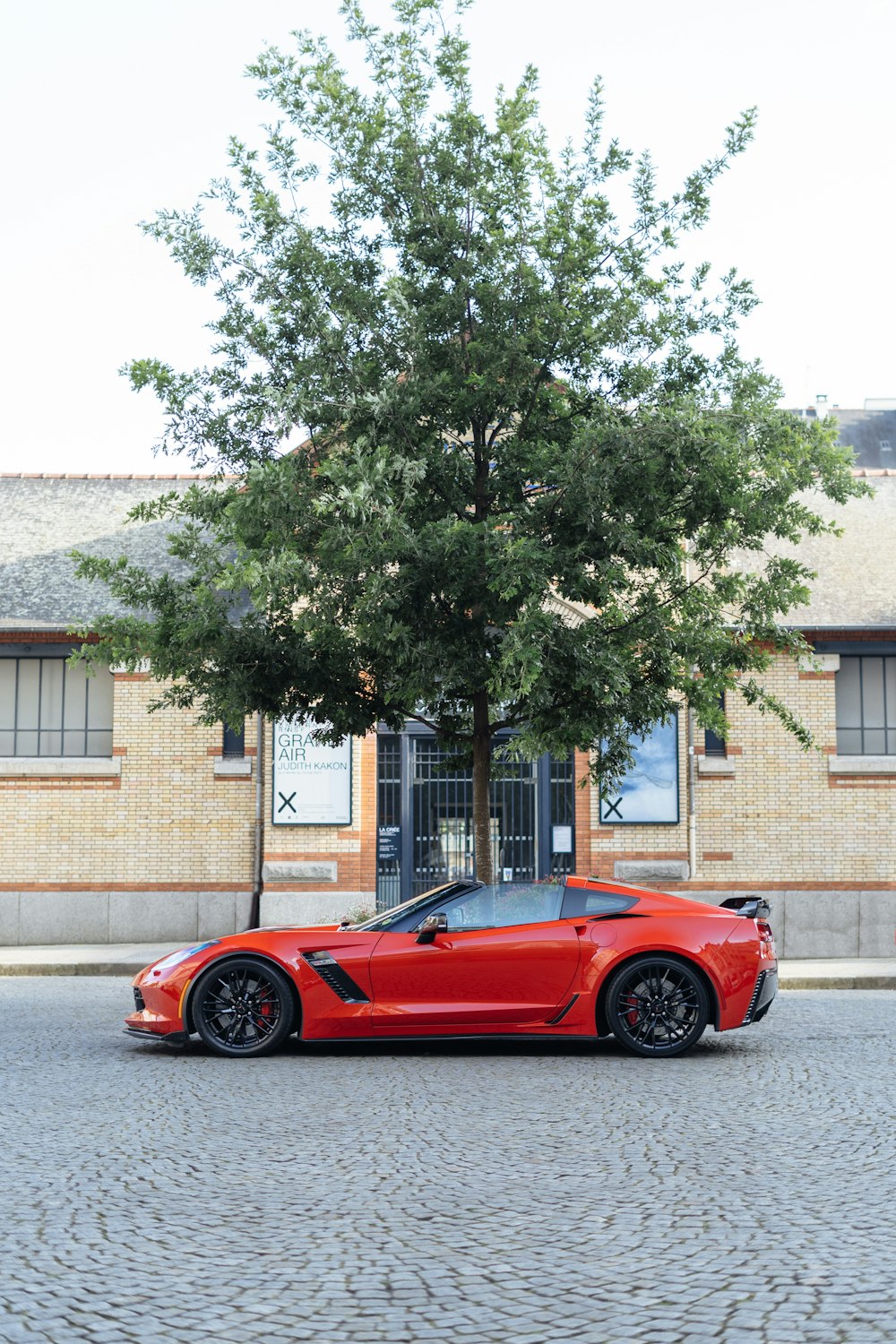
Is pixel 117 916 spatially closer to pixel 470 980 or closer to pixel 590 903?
pixel 470 980

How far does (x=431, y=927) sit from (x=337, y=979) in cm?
71

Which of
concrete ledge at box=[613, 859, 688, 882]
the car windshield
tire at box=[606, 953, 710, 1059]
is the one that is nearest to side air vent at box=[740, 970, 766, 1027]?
tire at box=[606, 953, 710, 1059]

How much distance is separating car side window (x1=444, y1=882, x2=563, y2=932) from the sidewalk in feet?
22.4

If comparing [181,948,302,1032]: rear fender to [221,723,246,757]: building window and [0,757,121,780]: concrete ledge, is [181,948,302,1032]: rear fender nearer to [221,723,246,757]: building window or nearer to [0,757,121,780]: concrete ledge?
[221,723,246,757]: building window

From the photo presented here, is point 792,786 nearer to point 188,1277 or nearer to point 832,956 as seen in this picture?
point 832,956

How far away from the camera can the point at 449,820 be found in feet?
65.7

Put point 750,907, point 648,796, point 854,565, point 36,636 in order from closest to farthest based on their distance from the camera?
1. point 750,907
2. point 648,796
3. point 36,636
4. point 854,565

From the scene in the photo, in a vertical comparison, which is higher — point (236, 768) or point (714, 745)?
point (714, 745)

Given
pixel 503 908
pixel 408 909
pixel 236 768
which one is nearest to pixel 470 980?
pixel 503 908

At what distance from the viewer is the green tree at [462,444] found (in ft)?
39.8

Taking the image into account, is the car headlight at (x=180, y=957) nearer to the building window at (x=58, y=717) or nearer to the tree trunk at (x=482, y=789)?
the tree trunk at (x=482, y=789)

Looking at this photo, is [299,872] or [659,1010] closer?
[659,1010]

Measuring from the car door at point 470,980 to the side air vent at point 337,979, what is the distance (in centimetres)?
13

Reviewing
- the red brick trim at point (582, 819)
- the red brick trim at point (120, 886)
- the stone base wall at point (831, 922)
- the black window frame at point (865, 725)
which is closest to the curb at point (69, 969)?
the red brick trim at point (120, 886)
